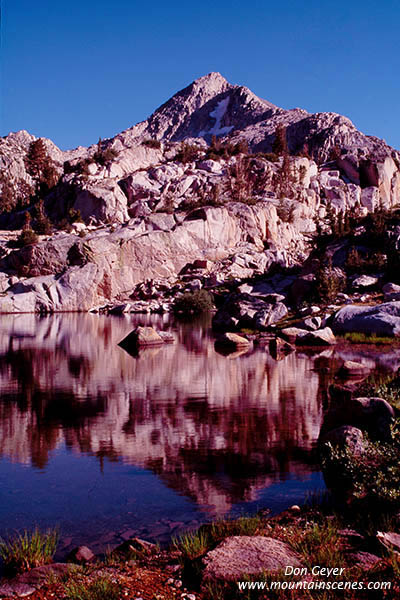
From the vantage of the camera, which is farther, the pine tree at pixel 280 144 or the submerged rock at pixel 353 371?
the pine tree at pixel 280 144

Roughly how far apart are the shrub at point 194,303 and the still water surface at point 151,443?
100ft

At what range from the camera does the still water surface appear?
7094 mm

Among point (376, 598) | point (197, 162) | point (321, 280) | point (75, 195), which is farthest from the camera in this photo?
point (197, 162)

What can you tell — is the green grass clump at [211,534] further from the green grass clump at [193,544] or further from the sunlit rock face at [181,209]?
the sunlit rock face at [181,209]

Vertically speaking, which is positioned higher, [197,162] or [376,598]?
[197,162]

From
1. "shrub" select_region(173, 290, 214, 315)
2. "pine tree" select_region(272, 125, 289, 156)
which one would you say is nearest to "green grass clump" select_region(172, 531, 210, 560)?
"shrub" select_region(173, 290, 214, 315)

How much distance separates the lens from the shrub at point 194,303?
5091 cm

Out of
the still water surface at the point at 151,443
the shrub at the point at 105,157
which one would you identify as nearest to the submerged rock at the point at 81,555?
the still water surface at the point at 151,443

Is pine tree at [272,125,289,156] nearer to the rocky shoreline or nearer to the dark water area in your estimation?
the dark water area

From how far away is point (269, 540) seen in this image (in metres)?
5.50

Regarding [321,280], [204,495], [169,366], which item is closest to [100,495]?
[204,495]

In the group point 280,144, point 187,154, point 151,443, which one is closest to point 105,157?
point 187,154

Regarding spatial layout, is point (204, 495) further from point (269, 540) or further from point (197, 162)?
point (197, 162)

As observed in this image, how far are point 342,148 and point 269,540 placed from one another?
105150mm
